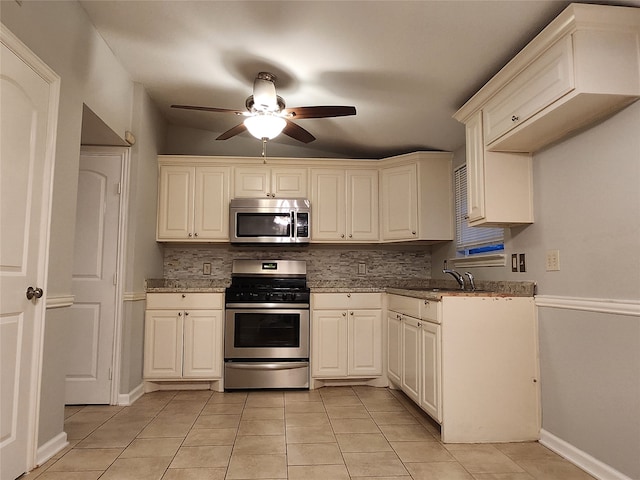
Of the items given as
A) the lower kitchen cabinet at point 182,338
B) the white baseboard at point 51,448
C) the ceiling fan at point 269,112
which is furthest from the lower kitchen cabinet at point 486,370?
the white baseboard at point 51,448

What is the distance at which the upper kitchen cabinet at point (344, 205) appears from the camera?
4.27 m

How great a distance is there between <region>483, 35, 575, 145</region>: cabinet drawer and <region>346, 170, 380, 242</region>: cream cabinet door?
165 centimetres

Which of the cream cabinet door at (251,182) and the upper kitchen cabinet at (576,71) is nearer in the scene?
the upper kitchen cabinet at (576,71)

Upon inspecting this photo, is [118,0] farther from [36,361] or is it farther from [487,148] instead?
[487,148]

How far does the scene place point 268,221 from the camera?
413 centimetres

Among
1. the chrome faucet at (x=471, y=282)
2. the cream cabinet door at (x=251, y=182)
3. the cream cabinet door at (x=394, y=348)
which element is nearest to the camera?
the chrome faucet at (x=471, y=282)

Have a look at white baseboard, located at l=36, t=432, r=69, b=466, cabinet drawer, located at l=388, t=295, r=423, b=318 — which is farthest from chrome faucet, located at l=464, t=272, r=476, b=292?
white baseboard, located at l=36, t=432, r=69, b=466

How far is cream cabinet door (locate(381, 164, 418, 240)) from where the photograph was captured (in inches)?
162

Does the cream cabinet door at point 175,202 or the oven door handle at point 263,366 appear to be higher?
the cream cabinet door at point 175,202

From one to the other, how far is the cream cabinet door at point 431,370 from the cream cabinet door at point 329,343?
1.09 meters

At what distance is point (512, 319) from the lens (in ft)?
8.64

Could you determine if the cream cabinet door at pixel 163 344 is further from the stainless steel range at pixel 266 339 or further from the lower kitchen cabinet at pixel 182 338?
the stainless steel range at pixel 266 339

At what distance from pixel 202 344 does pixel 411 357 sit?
1812 millimetres

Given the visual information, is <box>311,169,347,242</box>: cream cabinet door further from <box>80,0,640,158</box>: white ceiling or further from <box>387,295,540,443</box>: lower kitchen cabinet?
<box>387,295,540,443</box>: lower kitchen cabinet
